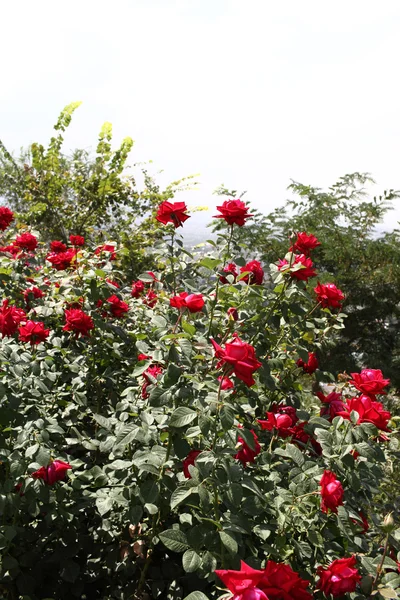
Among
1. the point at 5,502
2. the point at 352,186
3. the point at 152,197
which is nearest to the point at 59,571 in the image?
the point at 5,502

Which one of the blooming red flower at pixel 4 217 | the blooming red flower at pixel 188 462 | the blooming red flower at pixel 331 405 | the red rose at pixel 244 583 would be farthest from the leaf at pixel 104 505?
the blooming red flower at pixel 4 217

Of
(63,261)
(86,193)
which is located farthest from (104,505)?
(86,193)

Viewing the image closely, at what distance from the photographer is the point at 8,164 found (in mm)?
7742

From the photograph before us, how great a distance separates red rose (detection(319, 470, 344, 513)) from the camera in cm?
110

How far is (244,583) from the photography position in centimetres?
73

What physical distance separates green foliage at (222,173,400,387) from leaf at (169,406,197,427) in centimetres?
390

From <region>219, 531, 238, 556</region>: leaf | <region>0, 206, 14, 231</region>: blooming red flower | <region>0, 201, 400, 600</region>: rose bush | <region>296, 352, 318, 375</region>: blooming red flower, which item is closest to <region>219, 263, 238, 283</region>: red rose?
<region>0, 201, 400, 600</region>: rose bush

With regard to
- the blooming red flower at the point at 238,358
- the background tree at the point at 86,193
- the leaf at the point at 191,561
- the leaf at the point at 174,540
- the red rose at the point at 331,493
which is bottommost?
the leaf at the point at 191,561

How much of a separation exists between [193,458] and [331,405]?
676mm

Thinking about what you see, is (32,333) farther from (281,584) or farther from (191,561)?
(281,584)

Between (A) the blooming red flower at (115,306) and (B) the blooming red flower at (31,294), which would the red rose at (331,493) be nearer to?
(A) the blooming red flower at (115,306)

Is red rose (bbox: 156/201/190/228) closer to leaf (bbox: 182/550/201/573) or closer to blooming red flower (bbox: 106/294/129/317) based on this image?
blooming red flower (bbox: 106/294/129/317)

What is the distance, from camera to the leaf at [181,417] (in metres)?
1.05

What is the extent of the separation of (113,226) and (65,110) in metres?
1.76
